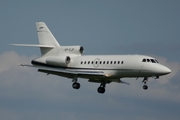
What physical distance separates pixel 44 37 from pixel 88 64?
10198 mm

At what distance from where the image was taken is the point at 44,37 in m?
99.9

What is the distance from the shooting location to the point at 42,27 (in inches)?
3979

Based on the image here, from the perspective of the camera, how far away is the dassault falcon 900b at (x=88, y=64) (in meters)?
87.9

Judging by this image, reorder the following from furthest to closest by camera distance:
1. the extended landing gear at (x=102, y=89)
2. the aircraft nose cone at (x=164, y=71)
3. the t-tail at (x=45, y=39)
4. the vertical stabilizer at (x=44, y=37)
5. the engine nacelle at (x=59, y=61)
A: the vertical stabilizer at (x=44, y=37) < the t-tail at (x=45, y=39) < the extended landing gear at (x=102, y=89) < the engine nacelle at (x=59, y=61) < the aircraft nose cone at (x=164, y=71)

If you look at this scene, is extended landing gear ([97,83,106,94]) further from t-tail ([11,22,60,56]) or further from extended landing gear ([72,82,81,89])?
t-tail ([11,22,60,56])

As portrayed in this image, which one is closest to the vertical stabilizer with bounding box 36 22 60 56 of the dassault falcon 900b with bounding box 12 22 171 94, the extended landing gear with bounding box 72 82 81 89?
the dassault falcon 900b with bounding box 12 22 171 94

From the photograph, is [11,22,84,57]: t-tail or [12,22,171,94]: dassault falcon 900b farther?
[11,22,84,57]: t-tail

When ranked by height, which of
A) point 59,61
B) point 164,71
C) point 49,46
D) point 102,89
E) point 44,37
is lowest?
point 102,89

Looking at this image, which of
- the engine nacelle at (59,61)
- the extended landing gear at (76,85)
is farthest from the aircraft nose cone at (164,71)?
the engine nacelle at (59,61)

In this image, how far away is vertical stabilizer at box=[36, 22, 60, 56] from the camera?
98.4m

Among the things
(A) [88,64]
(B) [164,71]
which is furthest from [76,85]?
(B) [164,71]

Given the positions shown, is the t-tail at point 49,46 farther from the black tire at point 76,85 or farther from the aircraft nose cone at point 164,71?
the aircraft nose cone at point 164,71

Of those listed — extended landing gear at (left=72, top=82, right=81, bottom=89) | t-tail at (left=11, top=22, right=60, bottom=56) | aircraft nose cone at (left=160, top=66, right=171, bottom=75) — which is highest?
t-tail at (left=11, top=22, right=60, bottom=56)

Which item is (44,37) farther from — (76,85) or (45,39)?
(76,85)
